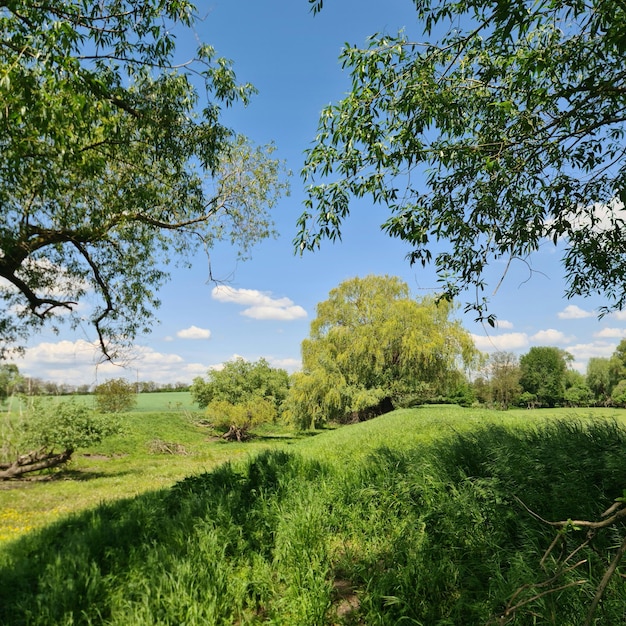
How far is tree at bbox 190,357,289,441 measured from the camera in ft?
117

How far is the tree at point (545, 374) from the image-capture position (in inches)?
2483

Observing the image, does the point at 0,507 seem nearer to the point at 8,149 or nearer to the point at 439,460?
the point at 8,149

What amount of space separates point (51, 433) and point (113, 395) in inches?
563

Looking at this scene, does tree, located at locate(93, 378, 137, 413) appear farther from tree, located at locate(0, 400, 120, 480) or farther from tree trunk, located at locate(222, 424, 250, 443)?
tree, located at locate(0, 400, 120, 480)

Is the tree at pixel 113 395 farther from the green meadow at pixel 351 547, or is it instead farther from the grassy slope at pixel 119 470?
the green meadow at pixel 351 547

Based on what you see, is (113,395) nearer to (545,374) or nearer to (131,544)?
(131,544)

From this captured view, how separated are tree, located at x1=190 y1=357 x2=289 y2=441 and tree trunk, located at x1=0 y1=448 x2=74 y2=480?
1805 centimetres

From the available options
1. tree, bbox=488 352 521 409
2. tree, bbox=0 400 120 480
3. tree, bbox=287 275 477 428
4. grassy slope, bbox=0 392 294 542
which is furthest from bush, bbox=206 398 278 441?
tree, bbox=488 352 521 409

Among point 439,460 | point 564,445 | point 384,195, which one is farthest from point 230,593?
point 384,195

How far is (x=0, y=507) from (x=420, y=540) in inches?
511

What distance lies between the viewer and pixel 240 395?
38656mm

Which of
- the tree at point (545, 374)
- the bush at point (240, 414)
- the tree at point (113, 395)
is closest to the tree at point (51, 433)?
the tree at point (113, 395)

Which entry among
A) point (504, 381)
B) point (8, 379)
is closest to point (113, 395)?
point (8, 379)

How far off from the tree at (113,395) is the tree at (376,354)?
12.6 meters
